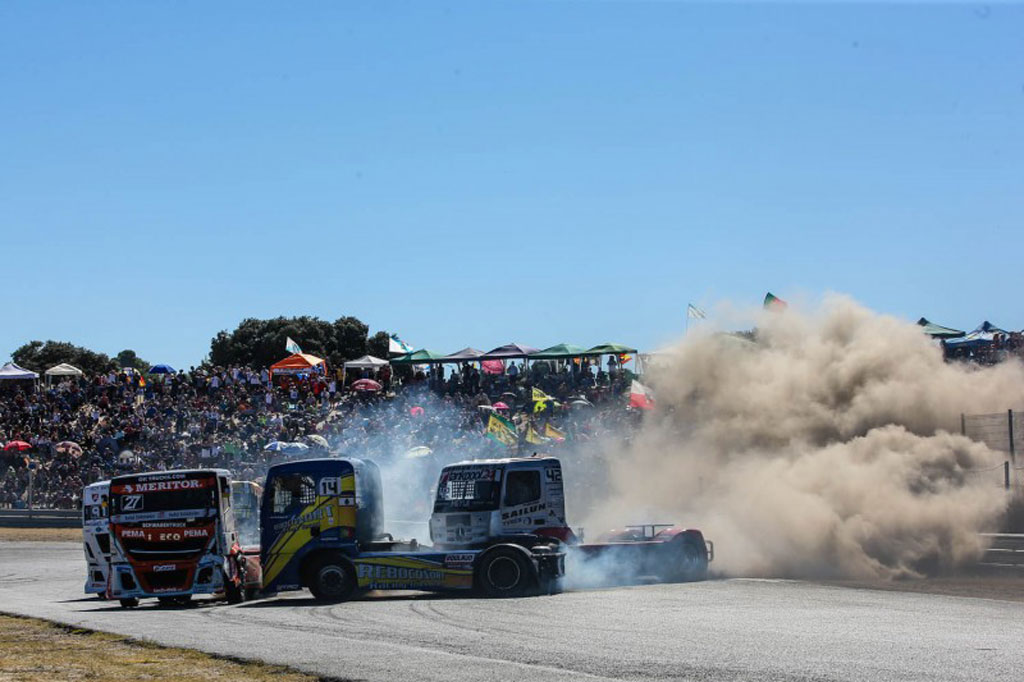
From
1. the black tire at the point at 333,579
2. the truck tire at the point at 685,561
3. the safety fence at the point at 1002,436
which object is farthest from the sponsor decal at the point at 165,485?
the safety fence at the point at 1002,436

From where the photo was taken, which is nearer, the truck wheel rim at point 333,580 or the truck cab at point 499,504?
the truck wheel rim at point 333,580

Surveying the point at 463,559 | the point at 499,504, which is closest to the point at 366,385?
the point at 499,504

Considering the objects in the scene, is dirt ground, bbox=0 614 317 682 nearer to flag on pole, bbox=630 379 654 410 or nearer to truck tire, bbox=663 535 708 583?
truck tire, bbox=663 535 708 583

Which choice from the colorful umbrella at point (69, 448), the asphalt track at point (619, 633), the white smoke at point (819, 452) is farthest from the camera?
the colorful umbrella at point (69, 448)

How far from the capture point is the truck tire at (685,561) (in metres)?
26.5

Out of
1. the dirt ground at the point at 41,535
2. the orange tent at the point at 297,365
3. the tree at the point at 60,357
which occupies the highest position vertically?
the tree at the point at 60,357

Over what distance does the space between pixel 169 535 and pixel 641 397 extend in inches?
789

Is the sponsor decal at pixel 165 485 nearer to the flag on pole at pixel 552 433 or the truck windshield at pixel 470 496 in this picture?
the truck windshield at pixel 470 496

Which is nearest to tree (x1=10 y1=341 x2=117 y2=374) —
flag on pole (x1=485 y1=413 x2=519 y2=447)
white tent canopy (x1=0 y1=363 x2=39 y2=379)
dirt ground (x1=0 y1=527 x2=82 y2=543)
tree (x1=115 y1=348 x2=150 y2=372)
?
tree (x1=115 y1=348 x2=150 y2=372)

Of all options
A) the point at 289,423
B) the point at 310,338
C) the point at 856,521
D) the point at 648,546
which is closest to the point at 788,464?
the point at 856,521

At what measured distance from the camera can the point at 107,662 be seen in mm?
16484

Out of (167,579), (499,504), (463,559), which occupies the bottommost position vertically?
(167,579)

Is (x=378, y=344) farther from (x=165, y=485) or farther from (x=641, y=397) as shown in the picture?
(x=165, y=485)

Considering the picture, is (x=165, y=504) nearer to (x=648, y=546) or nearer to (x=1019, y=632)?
(x=648, y=546)
